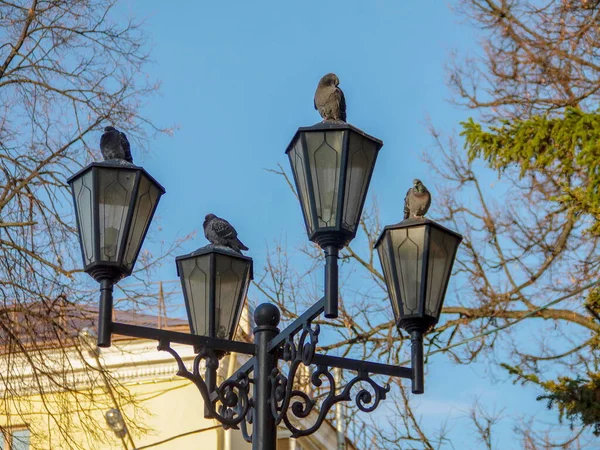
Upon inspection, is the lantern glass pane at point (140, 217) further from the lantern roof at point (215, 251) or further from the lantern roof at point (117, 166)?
the lantern roof at point (215, 251)

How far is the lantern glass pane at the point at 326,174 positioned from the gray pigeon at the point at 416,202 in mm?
714

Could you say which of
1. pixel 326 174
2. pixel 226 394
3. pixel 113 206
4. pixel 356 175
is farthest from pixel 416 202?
pixel 113 206

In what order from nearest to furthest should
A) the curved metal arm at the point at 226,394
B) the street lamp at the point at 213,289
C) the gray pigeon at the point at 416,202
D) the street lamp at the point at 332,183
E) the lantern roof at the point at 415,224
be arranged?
the street lamp at the point at 332,183, the lantern roof at the point at 415,224, the curved metal arm at the point at 226,394, the gray pigeon at the point at 416,202, the street lamp at the point at 213,289

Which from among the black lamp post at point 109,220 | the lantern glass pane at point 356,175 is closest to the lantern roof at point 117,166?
the black lamp post at point 109,220

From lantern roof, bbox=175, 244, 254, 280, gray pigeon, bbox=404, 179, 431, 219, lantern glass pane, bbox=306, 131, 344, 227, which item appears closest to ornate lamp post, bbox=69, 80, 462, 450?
lantern glass pane, bbox=306, 131, 344, 227

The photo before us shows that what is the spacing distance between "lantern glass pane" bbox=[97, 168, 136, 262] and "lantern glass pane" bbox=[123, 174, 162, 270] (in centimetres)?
5

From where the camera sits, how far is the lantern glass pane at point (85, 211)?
508 centimetres

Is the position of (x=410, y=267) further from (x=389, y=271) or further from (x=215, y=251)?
(x=215, y=251)

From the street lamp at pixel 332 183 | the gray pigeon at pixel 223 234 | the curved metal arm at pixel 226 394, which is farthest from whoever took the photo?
the gray pigeon at pixel 223 234

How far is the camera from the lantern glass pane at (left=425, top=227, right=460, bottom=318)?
5.14 m

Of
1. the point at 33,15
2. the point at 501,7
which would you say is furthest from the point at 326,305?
the point at 501,7

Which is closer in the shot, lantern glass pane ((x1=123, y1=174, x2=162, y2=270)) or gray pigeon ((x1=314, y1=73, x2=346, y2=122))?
lantern glass pane ((x1=123, y1=174, x2=162, y2=270))

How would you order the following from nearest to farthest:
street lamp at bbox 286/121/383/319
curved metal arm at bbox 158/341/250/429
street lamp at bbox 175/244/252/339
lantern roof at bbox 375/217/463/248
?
street lamp at bbox 286/121/383/319, lantern roof at bbox 375/217/463/248, curved metal arm at bbox 158/341/250/429, street lamp at bbox 175/244/252/339

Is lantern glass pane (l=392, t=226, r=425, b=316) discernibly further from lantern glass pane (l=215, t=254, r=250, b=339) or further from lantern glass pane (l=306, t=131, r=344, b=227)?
lantern glass pane (l=215, t=254, r=250, b=339)
